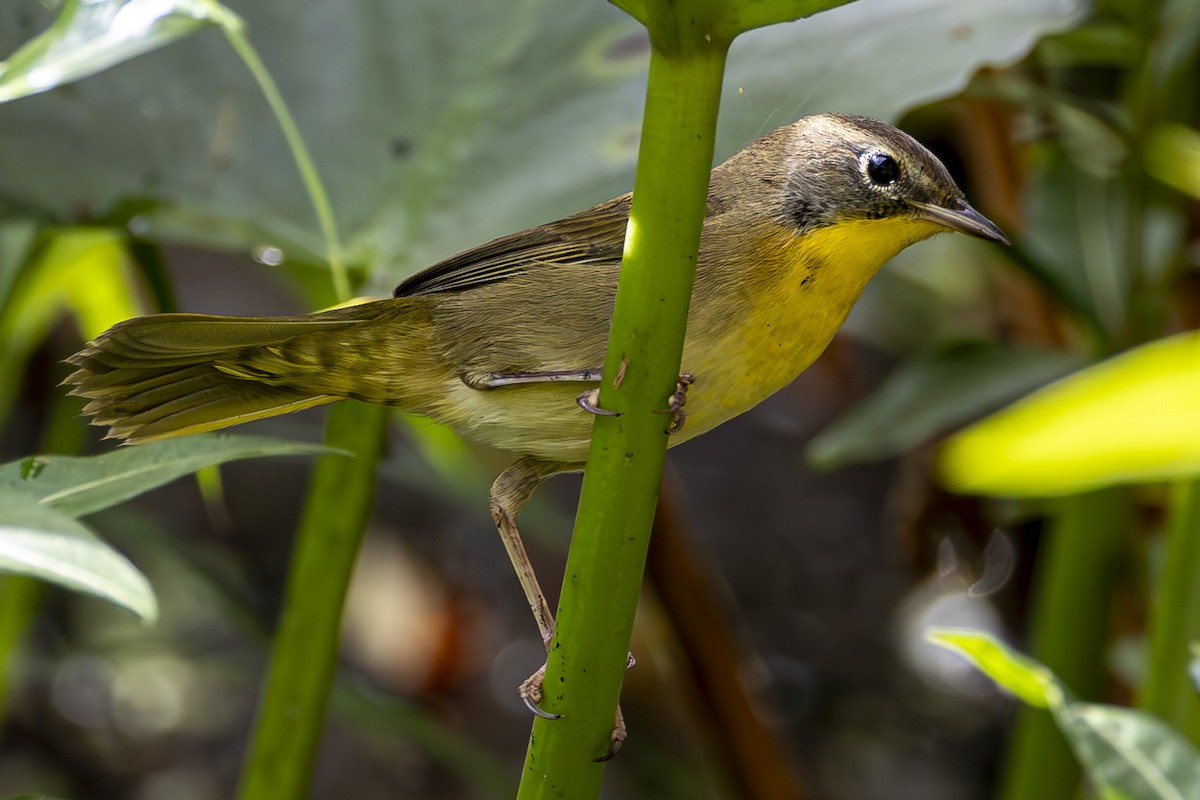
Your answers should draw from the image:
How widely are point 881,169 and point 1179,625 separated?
0.60m

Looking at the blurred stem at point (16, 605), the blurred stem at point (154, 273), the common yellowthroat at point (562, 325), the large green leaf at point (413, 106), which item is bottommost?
the blurred stem at point (16, 605)

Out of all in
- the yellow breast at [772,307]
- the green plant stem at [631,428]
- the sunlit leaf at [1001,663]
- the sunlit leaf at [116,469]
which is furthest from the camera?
the yellow breast at [772,307]

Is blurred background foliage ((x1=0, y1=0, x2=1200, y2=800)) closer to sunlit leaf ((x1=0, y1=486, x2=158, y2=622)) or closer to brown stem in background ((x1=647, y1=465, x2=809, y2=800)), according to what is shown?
brown stem in background ((x1=647, y1=465, x2=809, y2=800))

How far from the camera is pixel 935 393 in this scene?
1987 millimetres

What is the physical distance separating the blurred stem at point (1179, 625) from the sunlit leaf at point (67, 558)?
110 cm

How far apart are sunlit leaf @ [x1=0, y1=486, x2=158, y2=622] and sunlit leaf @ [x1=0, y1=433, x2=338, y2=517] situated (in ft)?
0.44

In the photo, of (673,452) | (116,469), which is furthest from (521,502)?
(673,452)

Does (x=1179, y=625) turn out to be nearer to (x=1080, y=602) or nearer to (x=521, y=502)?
(x=1080, y=602)

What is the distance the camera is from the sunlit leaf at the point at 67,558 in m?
0.63

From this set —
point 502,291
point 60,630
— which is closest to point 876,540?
point 60,630

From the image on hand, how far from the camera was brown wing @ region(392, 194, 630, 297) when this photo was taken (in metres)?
1.27

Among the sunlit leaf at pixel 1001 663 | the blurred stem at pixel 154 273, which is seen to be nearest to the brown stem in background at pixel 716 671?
the blurred stem at pixel 154 273

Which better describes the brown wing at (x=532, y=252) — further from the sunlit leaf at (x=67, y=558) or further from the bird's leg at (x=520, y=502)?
the sunlit leaf at (x=67, y=558)

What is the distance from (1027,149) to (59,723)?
2540 millimetres
